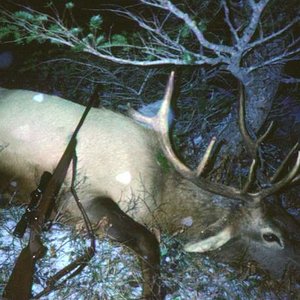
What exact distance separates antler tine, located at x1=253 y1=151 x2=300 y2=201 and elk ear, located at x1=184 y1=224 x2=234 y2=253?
359 mm

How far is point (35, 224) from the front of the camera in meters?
2.62

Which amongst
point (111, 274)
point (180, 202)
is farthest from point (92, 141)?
point (111, 274)

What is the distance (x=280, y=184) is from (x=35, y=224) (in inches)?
72.2

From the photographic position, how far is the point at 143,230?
2936mm

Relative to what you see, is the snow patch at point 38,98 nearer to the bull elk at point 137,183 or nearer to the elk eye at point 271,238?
the bull elk at point 137,183

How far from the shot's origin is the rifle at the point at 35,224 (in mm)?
2145

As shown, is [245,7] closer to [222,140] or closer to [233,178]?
[222,140]

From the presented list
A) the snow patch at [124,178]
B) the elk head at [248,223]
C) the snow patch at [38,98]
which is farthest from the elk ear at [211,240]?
the snow patch at [38,98]

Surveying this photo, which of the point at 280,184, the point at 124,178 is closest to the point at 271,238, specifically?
the point at 280,184

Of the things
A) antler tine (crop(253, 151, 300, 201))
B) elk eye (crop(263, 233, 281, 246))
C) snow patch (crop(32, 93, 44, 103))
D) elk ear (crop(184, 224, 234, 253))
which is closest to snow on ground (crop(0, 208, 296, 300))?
elk ear (crop(184, 224, 234, 253))

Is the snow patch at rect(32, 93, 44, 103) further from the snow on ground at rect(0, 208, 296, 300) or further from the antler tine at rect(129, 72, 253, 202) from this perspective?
the antler tine at rect(129, 72, 253, 202)

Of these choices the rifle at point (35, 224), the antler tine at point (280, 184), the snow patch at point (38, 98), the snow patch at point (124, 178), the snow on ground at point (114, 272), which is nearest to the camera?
the rifle at point (35, 224)

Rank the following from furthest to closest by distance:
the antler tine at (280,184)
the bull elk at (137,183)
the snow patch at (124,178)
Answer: the snow patch at (124,178) → the bull elk at (137,183) → the antler tine at (280,184)

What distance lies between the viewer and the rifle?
7.04ft
